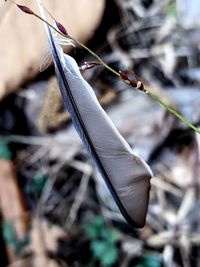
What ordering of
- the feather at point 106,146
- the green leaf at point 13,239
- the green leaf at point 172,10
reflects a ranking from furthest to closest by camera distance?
the green leaf at point 172,10, the green leaf at point 13,239, the feather at point 106,146

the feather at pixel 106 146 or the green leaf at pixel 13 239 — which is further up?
the feather at pixel 106 146

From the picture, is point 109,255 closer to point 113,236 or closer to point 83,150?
point 113,236

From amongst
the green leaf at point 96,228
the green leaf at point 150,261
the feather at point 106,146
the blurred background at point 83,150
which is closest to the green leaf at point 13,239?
the blurred background at point 83,150

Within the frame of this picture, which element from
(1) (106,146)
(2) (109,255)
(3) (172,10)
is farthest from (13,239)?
(1) (106,146)

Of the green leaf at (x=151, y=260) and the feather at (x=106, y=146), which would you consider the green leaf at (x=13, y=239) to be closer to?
the green leaf at (x=151, y=260)

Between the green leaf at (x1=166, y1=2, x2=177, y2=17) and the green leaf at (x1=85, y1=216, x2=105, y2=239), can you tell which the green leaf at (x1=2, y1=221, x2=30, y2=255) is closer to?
the green leaf at (x1=85, y1=216, x2=105, y2=239)

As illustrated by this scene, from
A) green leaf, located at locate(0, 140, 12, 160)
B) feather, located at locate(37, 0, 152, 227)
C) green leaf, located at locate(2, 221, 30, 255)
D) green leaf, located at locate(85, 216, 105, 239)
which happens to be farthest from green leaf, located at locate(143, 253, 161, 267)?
feather, located at locate(37, 0, 152, 227)

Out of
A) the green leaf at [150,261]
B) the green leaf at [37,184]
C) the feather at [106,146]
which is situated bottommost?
the green leaf at [150,261]
